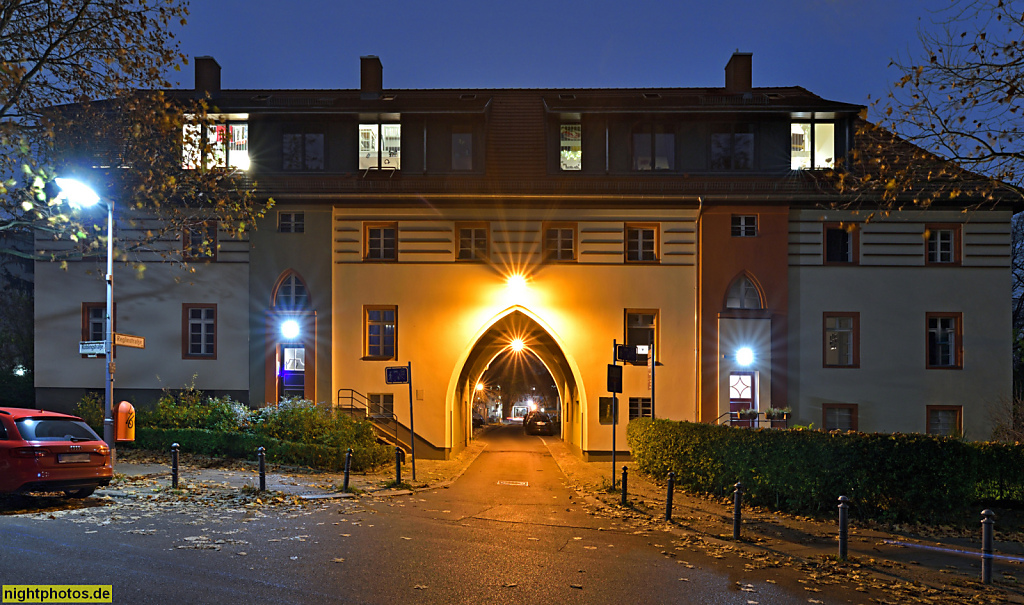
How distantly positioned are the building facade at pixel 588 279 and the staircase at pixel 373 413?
0.22m

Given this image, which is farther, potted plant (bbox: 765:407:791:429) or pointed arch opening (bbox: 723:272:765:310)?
pointed arch opening (bbox: 723:272:765:310)

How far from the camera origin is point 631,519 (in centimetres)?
1373

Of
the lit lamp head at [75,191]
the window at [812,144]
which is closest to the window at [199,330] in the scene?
the lit lamp head at [75,191]

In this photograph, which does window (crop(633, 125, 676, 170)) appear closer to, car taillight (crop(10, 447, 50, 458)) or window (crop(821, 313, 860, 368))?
window (crop(821, 313, 860, 368))

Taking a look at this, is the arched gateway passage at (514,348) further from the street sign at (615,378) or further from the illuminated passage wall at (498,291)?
the street sign at (615,378)

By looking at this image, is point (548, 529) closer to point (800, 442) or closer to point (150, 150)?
point (800, 442)

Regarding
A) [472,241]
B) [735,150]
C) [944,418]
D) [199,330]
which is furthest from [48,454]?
[944,418]

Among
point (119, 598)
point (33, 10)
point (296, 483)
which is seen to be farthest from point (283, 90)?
point (119, 598)

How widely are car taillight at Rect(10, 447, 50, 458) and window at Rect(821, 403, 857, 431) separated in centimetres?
2270

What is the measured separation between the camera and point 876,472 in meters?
12.8

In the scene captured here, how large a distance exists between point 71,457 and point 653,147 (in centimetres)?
2076

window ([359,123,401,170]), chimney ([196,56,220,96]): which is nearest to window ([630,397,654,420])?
window ([359,123,401,170])

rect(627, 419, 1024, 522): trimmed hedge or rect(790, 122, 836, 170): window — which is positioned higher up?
rect(790, 122, 836, 170): window

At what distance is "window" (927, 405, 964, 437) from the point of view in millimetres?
25609
